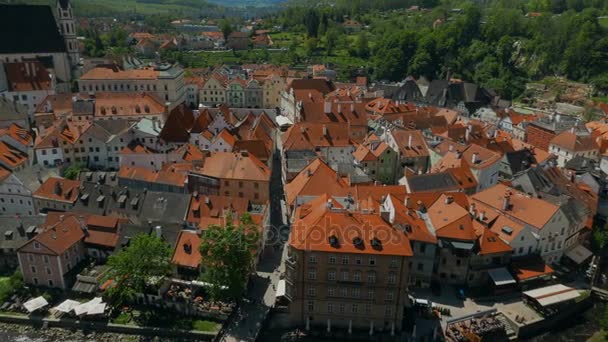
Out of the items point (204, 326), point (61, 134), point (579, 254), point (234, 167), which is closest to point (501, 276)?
point (579, 254)

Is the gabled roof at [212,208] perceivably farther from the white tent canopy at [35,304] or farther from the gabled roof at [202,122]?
the gabled roof at [202,122]

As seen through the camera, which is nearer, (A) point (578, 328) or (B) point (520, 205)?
(A) point (578, 328)

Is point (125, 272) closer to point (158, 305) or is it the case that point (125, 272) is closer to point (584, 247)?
point (158, 305)

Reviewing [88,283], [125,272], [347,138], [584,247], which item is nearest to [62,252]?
[88,283]

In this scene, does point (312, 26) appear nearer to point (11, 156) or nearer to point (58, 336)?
point (11, 156)

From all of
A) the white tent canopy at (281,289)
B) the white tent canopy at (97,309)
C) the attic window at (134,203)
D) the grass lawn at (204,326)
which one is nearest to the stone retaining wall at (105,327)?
the grass lawn at (204,326)

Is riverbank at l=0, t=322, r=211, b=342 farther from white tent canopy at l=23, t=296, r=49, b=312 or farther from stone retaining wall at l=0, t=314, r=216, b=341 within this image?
white tent canopy at l=23, t=296, r=49, b=312
